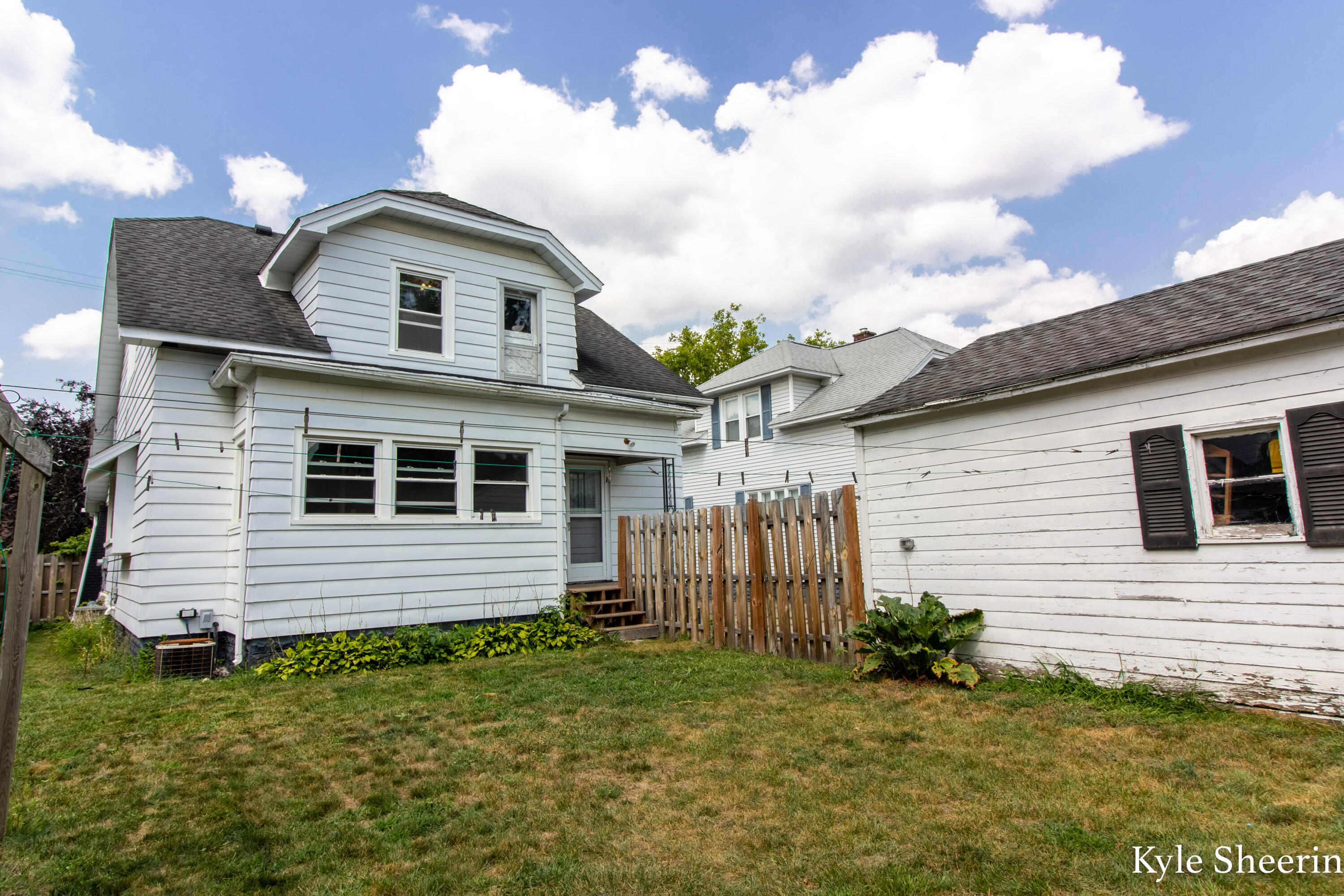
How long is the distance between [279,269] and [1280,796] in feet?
40.6

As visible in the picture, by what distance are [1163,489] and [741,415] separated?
1669cm

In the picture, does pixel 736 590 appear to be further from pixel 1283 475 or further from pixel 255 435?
pixel 255 435

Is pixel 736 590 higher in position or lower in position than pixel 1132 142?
lower

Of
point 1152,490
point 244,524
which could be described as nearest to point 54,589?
point 244,524

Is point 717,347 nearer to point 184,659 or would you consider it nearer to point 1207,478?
point 184,659

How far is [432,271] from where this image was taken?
10578 millimetres

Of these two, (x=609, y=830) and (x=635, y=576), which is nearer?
(x=609, y=830)

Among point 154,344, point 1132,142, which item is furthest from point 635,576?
point 1132,142

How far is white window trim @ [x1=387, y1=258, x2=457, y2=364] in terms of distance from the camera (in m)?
10.1

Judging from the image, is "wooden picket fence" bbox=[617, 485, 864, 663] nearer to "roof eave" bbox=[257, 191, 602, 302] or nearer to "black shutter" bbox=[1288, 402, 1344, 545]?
"black shutter" bbox=[1288, 402, 1344, 545]

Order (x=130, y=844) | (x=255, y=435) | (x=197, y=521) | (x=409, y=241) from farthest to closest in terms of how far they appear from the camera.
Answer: (x=409, y=241)
(x=197, y=521)
(x=255, y=435)
(x=130, y=844)

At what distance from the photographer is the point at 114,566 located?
11.5 m

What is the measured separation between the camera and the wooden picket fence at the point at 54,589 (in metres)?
15.7

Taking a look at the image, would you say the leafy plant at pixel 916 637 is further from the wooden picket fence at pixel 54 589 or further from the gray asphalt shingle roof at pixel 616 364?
the wooden picket fence at pixel 54 589
